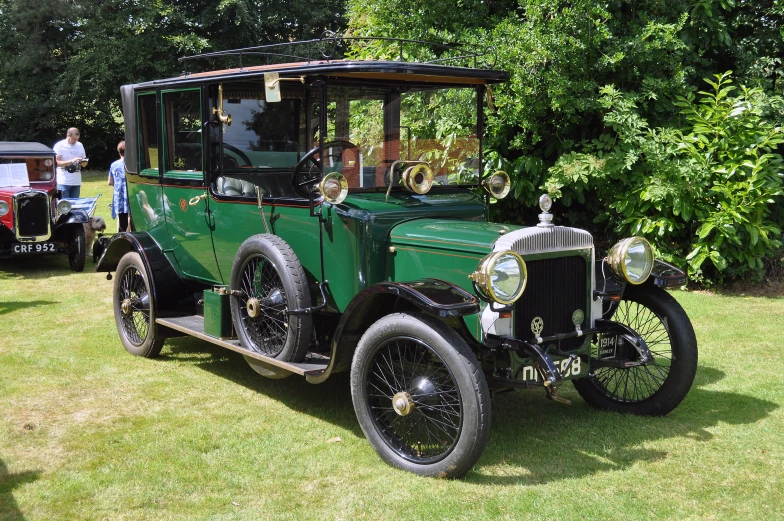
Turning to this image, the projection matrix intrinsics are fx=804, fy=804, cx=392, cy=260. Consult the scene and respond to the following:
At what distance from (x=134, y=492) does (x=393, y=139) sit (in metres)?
2.66

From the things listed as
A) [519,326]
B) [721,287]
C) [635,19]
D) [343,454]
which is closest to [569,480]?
[519,326]

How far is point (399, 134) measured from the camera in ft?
17.3

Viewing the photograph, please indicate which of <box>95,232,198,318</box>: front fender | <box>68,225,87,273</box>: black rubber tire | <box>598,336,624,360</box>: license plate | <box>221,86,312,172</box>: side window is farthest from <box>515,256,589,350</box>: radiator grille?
<box>68,225,87,273</box>: black rubber tire

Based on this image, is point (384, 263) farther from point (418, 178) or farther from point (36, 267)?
point (36, 267)

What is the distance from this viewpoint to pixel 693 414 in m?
5.10

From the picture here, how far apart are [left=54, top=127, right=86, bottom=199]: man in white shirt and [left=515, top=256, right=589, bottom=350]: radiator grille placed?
30.7 ft

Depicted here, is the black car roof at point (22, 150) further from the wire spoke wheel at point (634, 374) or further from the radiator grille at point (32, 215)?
the wire spoke wheel at point (634, 374)

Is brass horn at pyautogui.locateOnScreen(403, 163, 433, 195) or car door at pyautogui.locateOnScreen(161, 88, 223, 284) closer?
brass horn at pyautogui.locateOnScreen(403, 163, 433, 195)

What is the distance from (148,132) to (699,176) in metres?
5.55

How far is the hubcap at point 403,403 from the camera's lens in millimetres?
4129

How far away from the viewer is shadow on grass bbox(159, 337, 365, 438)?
5188 millimetres

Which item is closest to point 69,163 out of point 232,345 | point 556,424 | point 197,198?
point 197,198

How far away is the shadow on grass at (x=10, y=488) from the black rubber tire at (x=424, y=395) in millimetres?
1727

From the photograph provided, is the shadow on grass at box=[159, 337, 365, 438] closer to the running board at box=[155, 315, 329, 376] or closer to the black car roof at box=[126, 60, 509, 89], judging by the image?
the running board at box=[155, 315, 329, 376]
